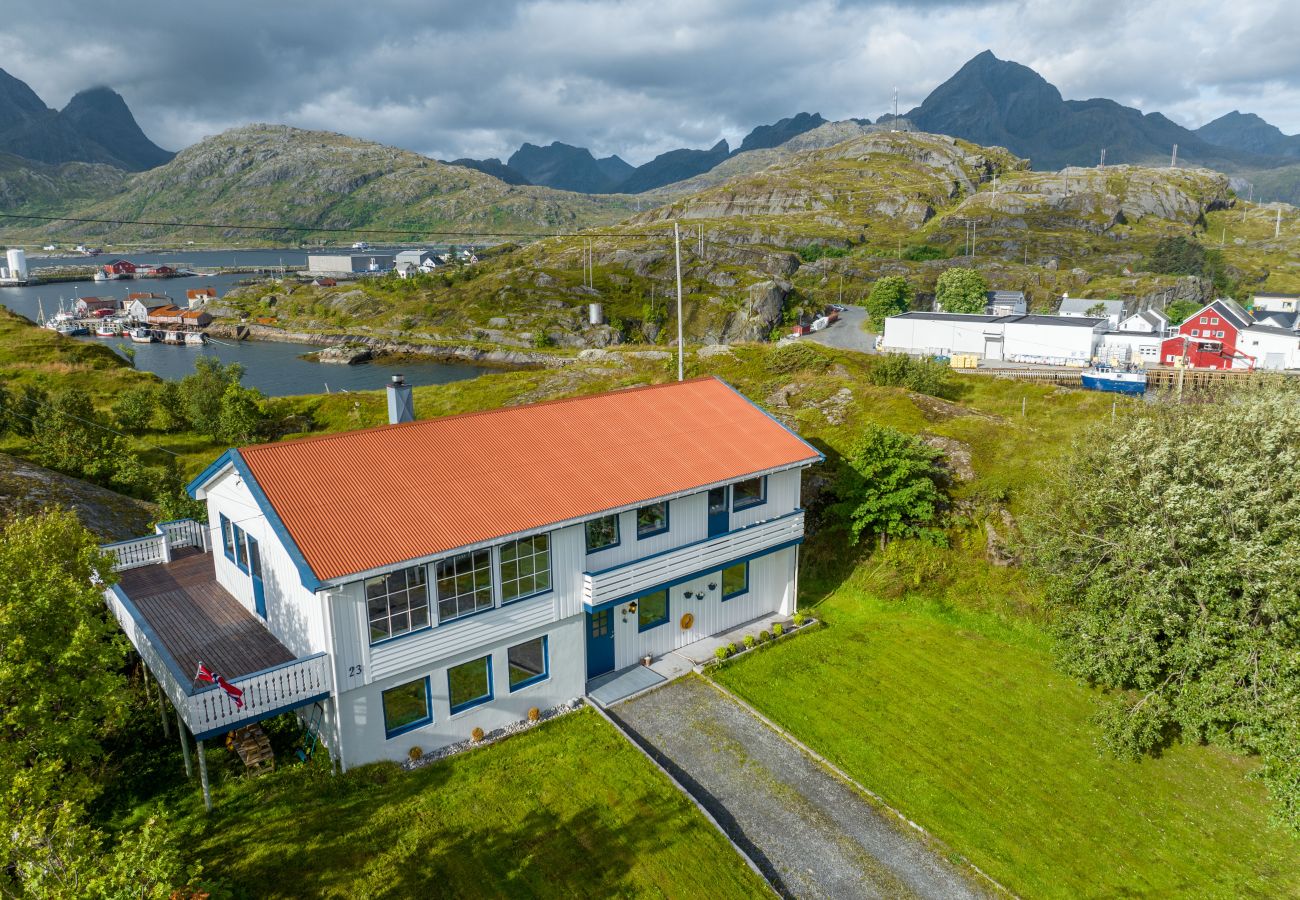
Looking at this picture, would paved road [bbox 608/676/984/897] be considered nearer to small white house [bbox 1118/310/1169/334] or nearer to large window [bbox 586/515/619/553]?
large window [bbox 586/515/619/553]

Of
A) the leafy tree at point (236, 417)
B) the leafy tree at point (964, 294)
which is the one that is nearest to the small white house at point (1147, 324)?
the leafy tree at point (964, 294)

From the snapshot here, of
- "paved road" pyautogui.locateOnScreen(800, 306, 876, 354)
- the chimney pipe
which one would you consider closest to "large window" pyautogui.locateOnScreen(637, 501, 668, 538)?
the chimney pipe

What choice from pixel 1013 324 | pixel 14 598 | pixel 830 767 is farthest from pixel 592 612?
pixel 1013 324

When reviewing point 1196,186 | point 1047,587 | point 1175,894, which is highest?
point 1196,186

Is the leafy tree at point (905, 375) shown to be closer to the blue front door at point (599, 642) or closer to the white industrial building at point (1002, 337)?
the blue front door at point (599, 642)

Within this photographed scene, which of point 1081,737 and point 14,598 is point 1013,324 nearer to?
point 1081,737
